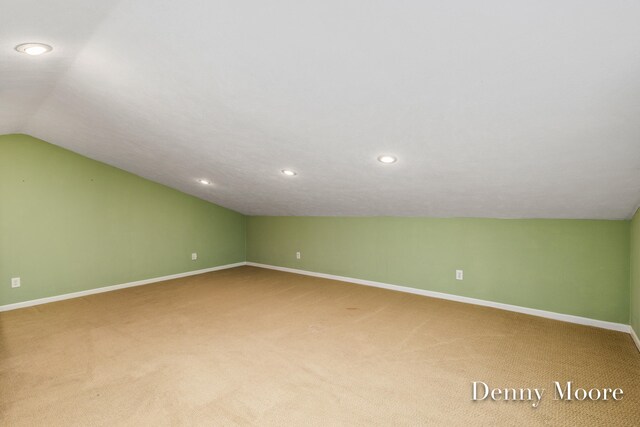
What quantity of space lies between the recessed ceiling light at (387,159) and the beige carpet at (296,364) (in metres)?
1.67

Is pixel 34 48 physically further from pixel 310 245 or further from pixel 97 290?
pixel 310 245

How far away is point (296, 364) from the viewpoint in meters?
2.51

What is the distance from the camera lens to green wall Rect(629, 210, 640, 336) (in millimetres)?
2762

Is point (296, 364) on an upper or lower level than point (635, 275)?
lower

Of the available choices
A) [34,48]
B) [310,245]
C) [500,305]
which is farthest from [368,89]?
[310,245]

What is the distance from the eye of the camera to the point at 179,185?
5.37m

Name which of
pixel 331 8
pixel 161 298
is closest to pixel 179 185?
pixel 161 298

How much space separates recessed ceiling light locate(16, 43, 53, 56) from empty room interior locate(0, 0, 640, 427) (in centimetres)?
2

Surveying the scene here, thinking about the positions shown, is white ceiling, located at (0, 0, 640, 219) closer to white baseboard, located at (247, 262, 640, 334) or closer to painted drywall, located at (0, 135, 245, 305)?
painted drywall, located at (0, 135, 245, 305)

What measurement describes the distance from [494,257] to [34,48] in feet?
15.2

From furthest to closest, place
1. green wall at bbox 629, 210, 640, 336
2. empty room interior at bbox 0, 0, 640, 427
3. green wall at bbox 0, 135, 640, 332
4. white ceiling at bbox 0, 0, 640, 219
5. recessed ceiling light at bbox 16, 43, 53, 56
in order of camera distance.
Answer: green wall at bbox 0, 135, 640, 332
green wall at bbox 629, 210, 640, 336
recessed ceiling light at bbox 16, 43, 53, 56
empty room interior at bbox 0, 0, 640, 427
white ceiling at bbox 0, 0, 640, 219

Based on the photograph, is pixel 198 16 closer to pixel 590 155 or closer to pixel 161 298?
pixel 590 155

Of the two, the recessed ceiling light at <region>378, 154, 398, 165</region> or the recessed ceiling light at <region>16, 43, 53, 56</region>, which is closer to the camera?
the recessed ceiling light at <region>16, 43, 53, 56</region>

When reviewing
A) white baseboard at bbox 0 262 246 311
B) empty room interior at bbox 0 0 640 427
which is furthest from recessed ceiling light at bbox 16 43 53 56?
white baseboard at bbox 0 262 246 311
